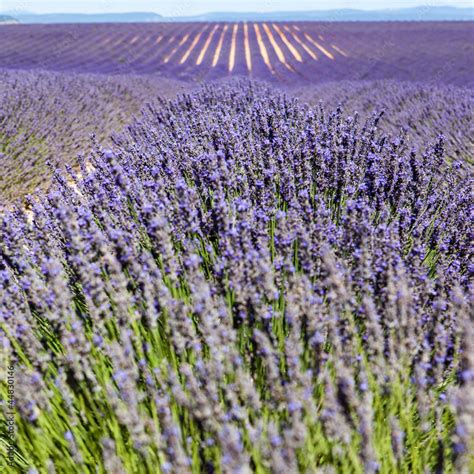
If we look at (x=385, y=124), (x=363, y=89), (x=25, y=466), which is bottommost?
(x=25, y=466)

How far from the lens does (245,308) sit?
4.43 feet

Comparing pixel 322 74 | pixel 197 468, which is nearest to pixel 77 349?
pixel 197 468

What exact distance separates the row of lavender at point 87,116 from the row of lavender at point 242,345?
2.66 metres

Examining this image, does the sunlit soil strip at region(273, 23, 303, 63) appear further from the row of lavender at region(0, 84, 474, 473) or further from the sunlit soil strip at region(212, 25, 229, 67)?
the row of lavender at region(0, 84, 474, 473)

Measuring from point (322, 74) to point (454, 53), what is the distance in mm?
3904

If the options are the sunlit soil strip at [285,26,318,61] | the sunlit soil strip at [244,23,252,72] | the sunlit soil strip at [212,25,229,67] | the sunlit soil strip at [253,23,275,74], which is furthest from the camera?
the sunlit soil strip at [285,26,318,61]

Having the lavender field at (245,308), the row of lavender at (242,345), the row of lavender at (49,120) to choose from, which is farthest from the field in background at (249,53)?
the row of lavender at (242,345)

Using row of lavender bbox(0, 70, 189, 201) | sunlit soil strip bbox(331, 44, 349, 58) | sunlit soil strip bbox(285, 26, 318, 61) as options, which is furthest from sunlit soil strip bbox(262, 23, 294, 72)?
row of lavender bbox(0, 70, 189, 201)

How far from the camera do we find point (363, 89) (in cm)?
749

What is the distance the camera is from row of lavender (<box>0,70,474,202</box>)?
14.9ft

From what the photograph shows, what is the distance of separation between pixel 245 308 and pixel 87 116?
611 centimetres

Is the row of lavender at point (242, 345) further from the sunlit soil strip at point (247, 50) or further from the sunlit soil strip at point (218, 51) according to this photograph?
the sunlit soil strip at point (218, 51)

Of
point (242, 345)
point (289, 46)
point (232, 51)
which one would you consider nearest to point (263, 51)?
point (232, 51)

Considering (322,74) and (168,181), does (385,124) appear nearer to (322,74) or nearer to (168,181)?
(168,181)
